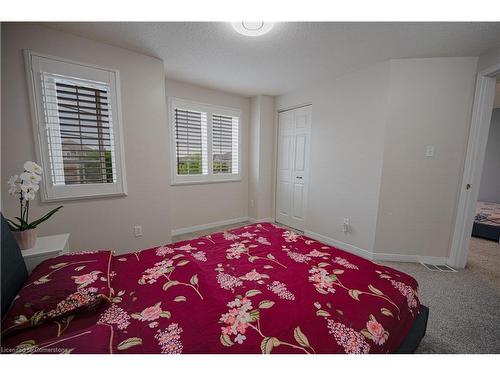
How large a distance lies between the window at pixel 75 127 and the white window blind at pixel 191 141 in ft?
3.65

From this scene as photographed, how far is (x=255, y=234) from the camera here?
1.93m

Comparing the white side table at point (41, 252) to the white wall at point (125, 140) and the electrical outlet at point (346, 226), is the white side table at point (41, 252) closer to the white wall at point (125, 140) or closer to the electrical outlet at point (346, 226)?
the white wall at point (125, 140)

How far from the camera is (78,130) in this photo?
2.05m

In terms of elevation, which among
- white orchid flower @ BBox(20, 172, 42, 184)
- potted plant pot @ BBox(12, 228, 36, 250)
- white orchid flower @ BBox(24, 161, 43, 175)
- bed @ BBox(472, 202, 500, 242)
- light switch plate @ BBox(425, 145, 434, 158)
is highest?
light switch plate @ BBox(425, 145, 434, 158)

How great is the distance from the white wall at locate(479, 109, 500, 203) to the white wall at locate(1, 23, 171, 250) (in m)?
6.98

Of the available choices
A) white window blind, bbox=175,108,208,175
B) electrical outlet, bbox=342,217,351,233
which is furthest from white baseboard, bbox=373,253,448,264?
white window blind, bbox=175,108,208,175

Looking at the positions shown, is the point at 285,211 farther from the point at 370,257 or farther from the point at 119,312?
the point at 119,312

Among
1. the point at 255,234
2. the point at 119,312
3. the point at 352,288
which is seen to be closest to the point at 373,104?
the point at 255,234

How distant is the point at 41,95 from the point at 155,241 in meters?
1.84

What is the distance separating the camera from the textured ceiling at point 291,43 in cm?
179

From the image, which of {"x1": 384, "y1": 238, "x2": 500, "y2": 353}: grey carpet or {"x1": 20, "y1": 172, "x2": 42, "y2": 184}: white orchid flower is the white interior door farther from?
{"x1": 20, "y1": 172, "x2": 42, "y2": 184}: white orchid flower

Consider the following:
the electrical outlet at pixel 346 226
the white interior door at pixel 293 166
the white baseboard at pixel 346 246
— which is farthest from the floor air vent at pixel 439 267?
the white interior door at pixel 293 166

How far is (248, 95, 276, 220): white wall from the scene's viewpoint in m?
3.88
